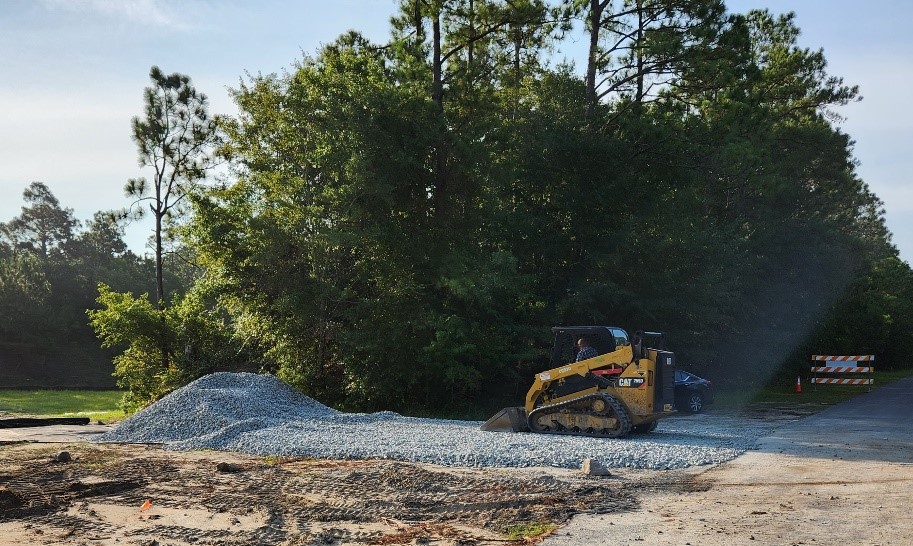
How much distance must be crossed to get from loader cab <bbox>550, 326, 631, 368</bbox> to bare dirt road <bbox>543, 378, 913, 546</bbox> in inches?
130

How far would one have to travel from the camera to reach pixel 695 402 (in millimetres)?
23266

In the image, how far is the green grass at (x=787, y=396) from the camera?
1006 inches

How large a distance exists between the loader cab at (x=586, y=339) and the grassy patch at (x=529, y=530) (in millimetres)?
8466

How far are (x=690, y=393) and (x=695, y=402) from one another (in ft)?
0.96

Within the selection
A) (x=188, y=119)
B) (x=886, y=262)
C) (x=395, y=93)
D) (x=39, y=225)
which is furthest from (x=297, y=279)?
(x=39, y=225)

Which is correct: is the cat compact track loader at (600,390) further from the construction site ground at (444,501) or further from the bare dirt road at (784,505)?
the construction site ground at (444,501)

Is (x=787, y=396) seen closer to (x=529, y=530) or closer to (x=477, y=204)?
(x=477, y=204)

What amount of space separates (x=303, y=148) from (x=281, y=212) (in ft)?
6.65

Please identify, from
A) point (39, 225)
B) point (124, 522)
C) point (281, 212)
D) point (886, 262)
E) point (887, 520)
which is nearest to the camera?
point (887, 520)

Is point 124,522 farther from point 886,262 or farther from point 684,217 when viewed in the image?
point 886,262

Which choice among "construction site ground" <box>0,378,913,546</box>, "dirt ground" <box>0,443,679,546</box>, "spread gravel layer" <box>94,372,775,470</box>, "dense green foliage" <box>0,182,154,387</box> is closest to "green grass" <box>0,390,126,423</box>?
"dense green foliage" <box>0,182,154,387</box>

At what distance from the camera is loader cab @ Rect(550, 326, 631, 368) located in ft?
54.0

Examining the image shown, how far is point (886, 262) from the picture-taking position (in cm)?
6281

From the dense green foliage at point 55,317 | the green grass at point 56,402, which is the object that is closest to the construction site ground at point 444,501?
the green grass at point 56,402
